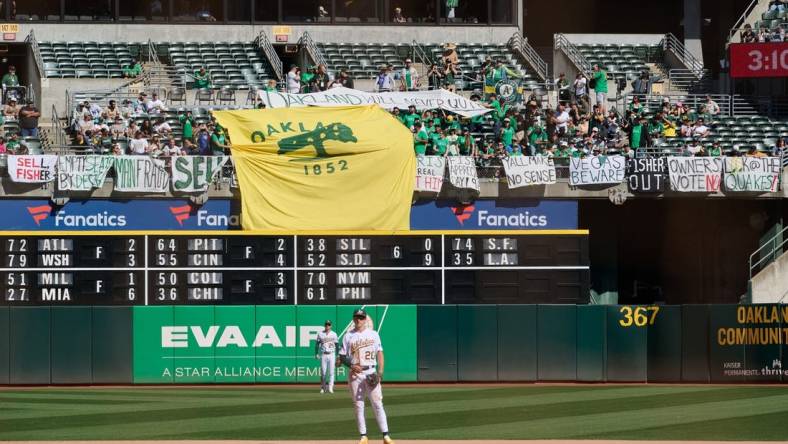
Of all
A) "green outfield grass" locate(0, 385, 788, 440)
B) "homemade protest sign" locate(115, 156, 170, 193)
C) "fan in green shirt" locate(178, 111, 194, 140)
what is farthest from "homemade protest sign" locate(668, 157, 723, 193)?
"homemade protest sign" locate(115, 156, 170, 193)

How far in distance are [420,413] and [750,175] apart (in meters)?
16.0

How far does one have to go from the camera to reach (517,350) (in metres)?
34.6

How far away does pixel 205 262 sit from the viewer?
33594 millimetres

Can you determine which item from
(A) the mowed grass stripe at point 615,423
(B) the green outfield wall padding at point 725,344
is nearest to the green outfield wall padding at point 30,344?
→ (A) the mowed grass stripe at point 615,423

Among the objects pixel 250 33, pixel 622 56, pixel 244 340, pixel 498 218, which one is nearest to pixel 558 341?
pixel 498 218

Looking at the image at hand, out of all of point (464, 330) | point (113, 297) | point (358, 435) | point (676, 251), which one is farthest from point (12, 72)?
point (358, 435)

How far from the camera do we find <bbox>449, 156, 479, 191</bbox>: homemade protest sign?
38125 mm

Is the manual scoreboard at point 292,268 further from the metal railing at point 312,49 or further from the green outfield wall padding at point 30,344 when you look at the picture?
the metal railing at point 312,49

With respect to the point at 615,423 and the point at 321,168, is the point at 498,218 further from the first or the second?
the point at 615,423

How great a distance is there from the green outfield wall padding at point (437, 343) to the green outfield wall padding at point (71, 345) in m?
7.04

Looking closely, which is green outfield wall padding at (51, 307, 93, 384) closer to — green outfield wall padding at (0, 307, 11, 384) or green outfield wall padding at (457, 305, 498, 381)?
green outfield wall padding at (0, 307, 11, 384)

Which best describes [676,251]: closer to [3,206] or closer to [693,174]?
[693,174]

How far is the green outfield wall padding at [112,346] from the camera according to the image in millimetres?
34031

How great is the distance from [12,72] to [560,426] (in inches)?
947
